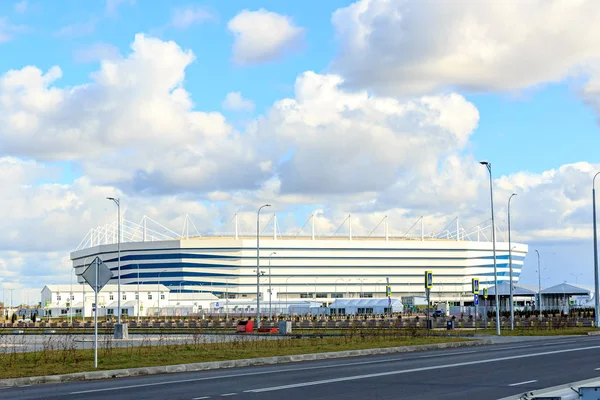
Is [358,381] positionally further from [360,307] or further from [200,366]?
[360,307]

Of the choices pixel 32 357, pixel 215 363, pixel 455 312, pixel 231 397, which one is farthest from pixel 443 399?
pixel 455 312

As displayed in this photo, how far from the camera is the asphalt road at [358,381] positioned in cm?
1756

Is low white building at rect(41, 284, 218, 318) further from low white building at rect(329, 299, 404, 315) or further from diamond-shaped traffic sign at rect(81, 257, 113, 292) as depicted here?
diamond-shaped traffic sign at rect(81, 257, 113, 292)

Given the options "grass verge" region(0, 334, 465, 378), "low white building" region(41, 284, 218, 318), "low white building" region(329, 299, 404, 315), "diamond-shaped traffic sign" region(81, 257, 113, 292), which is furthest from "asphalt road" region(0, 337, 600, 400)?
"low white building" region(41, 284, 218, 318)

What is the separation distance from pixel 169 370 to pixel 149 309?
13601cm

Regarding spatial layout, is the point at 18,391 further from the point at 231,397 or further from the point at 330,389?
the point at 330,389

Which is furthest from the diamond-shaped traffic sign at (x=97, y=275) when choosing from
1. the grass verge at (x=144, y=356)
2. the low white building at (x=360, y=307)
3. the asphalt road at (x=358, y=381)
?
the low white building at (x=360, y=307)

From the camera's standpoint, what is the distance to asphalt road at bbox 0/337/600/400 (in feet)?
57.6

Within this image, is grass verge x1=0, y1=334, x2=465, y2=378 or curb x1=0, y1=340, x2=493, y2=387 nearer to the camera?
curb x1=0, y1=340, x2=493, y2=387

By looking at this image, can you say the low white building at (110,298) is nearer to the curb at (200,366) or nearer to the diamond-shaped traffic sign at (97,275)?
the curb at (200,366)

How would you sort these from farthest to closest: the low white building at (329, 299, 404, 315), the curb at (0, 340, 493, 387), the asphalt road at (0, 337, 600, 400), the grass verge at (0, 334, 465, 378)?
1. the low white building at (329, 299, 404, 315)
2. the grass verge at (0, 334, 465, 378)
3. the curb at (0, 340, 493, 387)
4. the asphalt road at (0, 337, 600, 400)

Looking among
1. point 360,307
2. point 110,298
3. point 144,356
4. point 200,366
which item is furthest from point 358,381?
point 110,298

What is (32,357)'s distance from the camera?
96.4 ft

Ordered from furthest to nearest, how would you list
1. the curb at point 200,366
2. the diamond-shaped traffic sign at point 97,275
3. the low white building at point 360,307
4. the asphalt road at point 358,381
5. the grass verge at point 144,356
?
1. the low white building at point 360,307
2. the grass verge at point 144,356
3. the diamond-shaped traffic sign at point 97,275
4. the curb at point 200,366
5. the asphalt road at point 358,381
